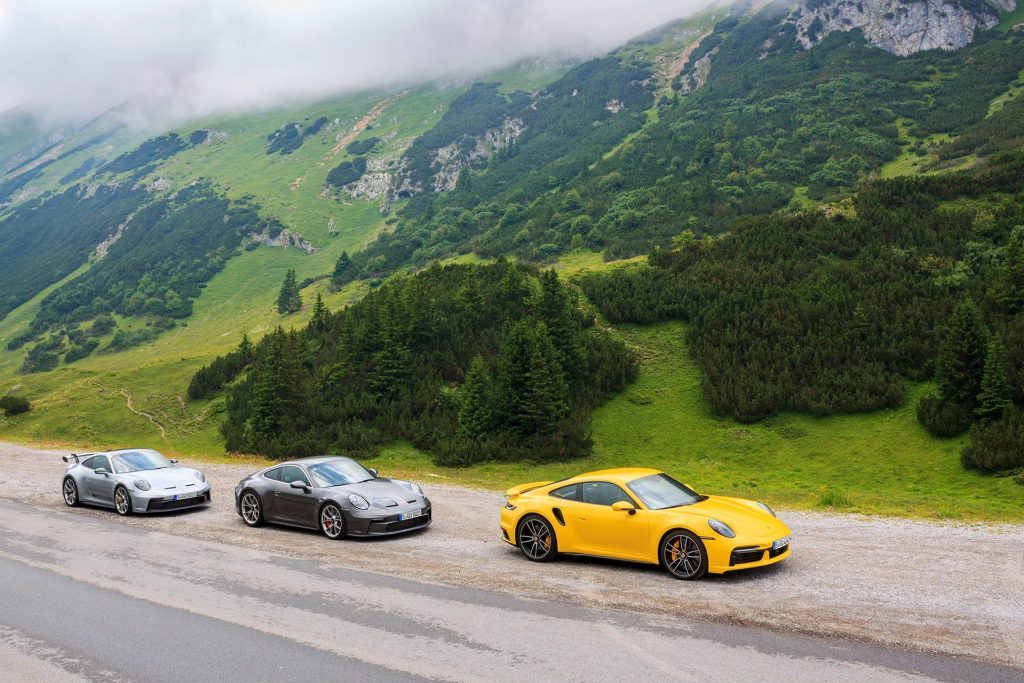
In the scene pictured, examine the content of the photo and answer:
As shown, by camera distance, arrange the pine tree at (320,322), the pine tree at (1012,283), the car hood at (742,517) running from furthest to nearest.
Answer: the pine tree at (320,322) < the pine tree at (1012,283) < the car hood at (742,517)

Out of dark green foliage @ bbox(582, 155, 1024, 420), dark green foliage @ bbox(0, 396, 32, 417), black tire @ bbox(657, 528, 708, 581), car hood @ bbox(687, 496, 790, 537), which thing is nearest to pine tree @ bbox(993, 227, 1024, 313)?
dark green foliage @ bbox(582, 155, 1024, 420)

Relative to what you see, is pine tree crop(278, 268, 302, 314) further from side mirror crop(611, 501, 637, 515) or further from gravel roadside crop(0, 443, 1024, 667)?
side mirror crop(611, 501, 637, 515)

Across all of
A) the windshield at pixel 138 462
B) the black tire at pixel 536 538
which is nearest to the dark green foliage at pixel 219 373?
the windshield at pixel 138 462

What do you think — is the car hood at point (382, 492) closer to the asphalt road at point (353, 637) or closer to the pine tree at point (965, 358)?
the asphalt road at point (353, 637)

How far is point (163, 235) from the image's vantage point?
547 feet

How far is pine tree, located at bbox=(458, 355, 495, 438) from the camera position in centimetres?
3291

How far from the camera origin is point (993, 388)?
26.2 meters

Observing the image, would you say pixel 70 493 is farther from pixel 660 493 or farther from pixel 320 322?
pixel 320 322

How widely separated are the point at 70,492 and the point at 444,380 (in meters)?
22.5

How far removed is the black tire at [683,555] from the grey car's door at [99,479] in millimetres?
16448

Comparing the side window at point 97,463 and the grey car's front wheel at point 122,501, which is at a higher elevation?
the side window at point 97,463

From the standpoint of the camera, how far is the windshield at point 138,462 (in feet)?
64.3

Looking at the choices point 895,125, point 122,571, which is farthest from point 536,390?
point 895,125

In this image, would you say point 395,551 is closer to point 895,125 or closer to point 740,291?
point 740,291
